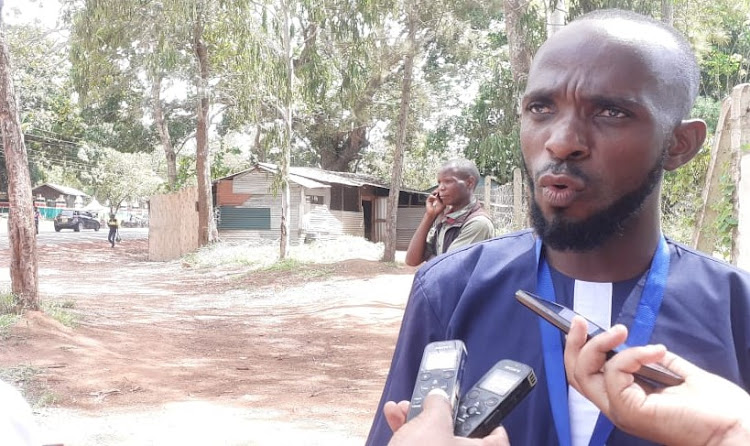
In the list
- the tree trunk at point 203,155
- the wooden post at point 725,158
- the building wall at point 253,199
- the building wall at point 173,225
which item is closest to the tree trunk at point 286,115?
the tree trunk at point 203,155

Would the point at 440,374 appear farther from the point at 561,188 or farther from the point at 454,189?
the point at 454,189

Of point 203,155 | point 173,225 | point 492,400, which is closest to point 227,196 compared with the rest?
point 173,225

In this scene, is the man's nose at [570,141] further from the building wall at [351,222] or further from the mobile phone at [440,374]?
the building wall at [351,222]

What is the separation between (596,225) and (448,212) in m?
4.15

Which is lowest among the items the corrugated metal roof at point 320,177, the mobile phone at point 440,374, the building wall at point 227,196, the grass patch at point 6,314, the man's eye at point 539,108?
the grass patch at point 6,314

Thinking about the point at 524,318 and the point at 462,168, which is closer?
the point at 524,318

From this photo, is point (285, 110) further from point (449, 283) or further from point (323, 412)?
point (449, 283)

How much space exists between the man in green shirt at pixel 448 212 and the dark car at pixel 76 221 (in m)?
43.0

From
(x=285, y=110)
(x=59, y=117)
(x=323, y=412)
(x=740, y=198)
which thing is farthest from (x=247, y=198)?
(x=740, y=198)

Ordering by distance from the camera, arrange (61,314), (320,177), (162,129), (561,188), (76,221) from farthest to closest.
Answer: (76,221)
(320,177)
(162,129)
(61,314)
(561,188)

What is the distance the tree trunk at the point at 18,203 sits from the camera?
29.6ft

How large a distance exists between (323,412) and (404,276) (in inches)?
410

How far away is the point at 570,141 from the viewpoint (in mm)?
1281

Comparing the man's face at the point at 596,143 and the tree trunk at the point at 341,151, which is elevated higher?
the tree trunk at the point at 341,151
